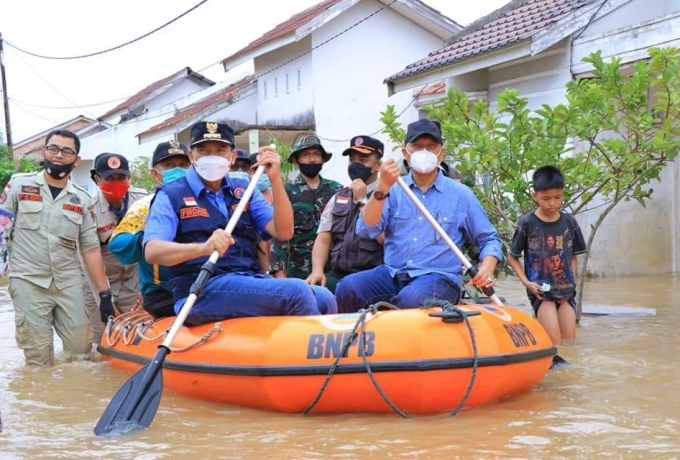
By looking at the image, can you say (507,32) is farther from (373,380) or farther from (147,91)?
(147,91)

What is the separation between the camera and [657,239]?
1241cm

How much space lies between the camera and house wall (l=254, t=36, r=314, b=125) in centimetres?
2038

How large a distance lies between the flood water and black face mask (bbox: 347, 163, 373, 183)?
6.45 ft

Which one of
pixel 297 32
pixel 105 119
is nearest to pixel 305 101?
pixel 297 32

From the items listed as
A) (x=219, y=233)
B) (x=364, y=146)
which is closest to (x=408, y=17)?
(x=364, y=146)

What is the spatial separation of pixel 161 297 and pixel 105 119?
108ft

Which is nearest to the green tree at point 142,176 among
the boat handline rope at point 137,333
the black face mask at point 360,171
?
the boat handline rope at point 137,333

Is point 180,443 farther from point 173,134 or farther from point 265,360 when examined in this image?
point 173,134

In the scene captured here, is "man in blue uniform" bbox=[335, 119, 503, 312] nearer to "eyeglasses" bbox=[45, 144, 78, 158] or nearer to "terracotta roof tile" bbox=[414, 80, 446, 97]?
"eyeglasses" bbox=[45, 144, 78, 158]

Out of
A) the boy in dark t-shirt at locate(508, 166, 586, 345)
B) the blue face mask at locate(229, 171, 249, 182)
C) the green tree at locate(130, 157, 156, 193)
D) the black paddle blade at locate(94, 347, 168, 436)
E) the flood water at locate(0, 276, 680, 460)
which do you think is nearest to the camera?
the flood water at locate(0, 276, 680, 460)

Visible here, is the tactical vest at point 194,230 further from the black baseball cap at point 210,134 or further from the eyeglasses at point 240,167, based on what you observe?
the eyeglasses at point 240,167

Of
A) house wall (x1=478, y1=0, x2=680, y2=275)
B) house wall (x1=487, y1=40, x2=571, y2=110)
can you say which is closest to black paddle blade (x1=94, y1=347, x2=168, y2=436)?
house wall (x1=487, y1=40, x2=571, y2=110)

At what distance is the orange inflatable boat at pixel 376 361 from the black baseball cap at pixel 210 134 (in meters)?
1.12

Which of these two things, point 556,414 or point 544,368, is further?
point 544,368
